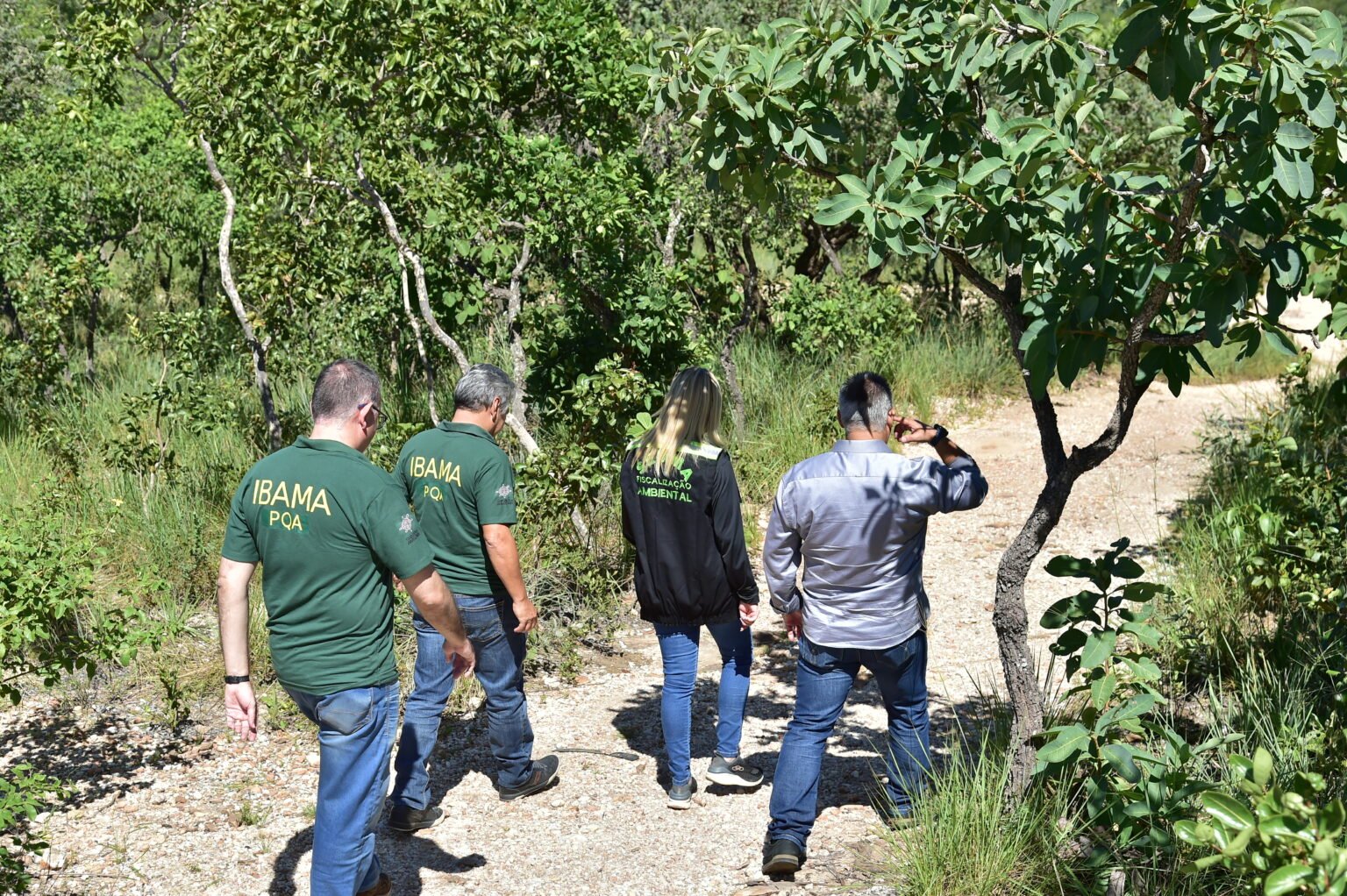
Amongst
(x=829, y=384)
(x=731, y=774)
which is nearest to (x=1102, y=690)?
(x=731, y=774)

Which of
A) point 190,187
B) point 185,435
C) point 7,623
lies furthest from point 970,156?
point 190,187

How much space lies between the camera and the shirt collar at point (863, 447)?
399cm

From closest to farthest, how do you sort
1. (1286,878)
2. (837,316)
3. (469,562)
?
(1286,878) < (469,562) < (837,316)

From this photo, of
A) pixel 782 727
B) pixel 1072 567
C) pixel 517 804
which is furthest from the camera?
pixel 782 727

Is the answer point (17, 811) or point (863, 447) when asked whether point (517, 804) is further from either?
point (863, 447)

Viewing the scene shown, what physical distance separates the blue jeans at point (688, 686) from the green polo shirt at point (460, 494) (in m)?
0.75

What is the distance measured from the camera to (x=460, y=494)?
438 cm

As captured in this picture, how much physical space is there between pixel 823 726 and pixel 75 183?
31.1 ft

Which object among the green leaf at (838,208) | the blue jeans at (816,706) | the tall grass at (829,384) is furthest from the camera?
the tall grass at (829,384)

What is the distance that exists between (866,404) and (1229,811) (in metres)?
1.90

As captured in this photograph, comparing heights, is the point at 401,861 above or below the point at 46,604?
below

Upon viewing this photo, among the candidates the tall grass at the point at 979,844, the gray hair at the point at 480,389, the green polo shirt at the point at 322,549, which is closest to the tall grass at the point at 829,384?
the gray hair at the point at 480,389

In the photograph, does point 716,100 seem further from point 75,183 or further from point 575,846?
point 75,183

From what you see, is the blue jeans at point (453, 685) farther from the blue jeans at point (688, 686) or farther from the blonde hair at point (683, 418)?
the blonde hair at point (683, 418)
